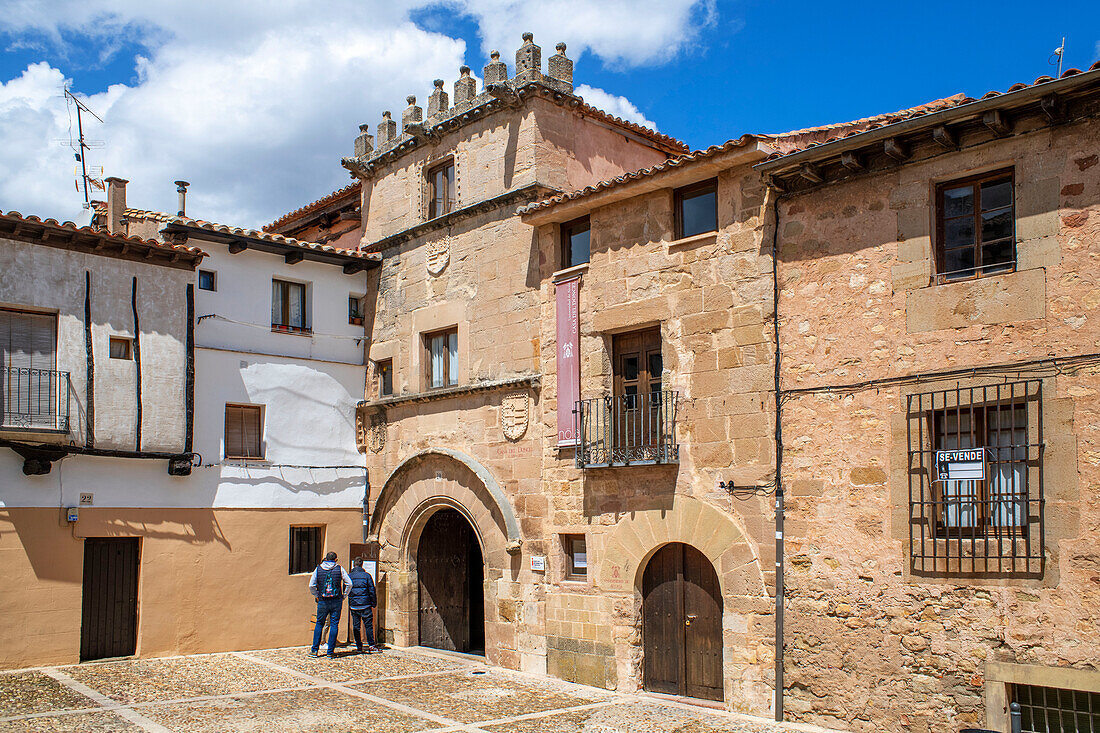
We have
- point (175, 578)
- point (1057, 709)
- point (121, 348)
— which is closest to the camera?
point (1057, 709)

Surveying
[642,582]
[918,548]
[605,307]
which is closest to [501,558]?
[642,582]

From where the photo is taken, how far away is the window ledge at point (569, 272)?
1419 cm

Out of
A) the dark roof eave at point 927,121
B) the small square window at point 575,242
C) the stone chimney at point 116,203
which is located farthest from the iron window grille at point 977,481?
the stone chimney at point 116,203

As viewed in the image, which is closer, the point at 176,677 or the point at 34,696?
the point at 34,696

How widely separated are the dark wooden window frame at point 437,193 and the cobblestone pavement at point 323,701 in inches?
287

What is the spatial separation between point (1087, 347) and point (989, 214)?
1709 mm

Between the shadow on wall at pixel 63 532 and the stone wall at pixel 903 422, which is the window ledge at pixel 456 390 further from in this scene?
the stone wall at pixel 903 422

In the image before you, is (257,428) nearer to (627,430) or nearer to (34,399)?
(34,399)

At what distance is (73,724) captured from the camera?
35.6 ft

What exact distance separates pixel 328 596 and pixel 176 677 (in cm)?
265

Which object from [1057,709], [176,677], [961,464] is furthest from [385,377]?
[1057,709]

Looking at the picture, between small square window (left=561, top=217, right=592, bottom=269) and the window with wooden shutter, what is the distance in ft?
19.6

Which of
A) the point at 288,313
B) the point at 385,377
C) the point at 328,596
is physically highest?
the point at 288,313

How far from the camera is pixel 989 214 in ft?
33.4
